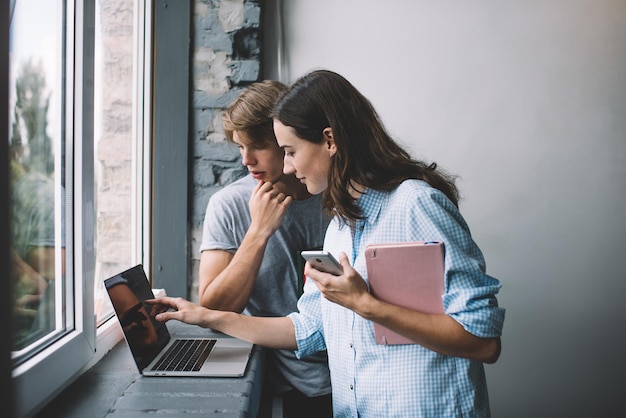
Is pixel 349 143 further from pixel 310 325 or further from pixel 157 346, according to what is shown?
pixel 157 346

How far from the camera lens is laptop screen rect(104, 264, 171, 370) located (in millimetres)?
1180

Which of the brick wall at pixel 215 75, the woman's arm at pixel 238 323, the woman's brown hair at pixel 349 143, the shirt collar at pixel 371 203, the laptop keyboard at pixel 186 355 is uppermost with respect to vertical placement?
the brick wall at pixel 215 75

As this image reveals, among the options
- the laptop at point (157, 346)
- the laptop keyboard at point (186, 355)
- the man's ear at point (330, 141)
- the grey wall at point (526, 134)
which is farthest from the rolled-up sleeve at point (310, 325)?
the grey wall at point (526, 134)

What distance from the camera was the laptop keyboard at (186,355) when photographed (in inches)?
49.8

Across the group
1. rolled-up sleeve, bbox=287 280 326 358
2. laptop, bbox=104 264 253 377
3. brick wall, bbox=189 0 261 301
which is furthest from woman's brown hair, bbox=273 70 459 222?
brick wall, bbox=189 0 261 301

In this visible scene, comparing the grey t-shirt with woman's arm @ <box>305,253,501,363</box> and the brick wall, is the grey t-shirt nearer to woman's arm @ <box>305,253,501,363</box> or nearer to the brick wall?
the brick wall

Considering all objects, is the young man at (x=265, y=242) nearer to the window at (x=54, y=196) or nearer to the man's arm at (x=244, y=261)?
the man's arm at (x=244, y=261)

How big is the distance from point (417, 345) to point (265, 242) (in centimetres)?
62

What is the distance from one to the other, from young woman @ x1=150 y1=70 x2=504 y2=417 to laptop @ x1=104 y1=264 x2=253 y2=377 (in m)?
0.20

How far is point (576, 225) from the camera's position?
2316 millimetres

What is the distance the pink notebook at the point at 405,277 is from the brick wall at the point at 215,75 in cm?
106

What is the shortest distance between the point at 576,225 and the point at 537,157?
0.35 meters

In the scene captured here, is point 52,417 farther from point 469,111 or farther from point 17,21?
point 469,111

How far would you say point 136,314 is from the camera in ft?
4.17
